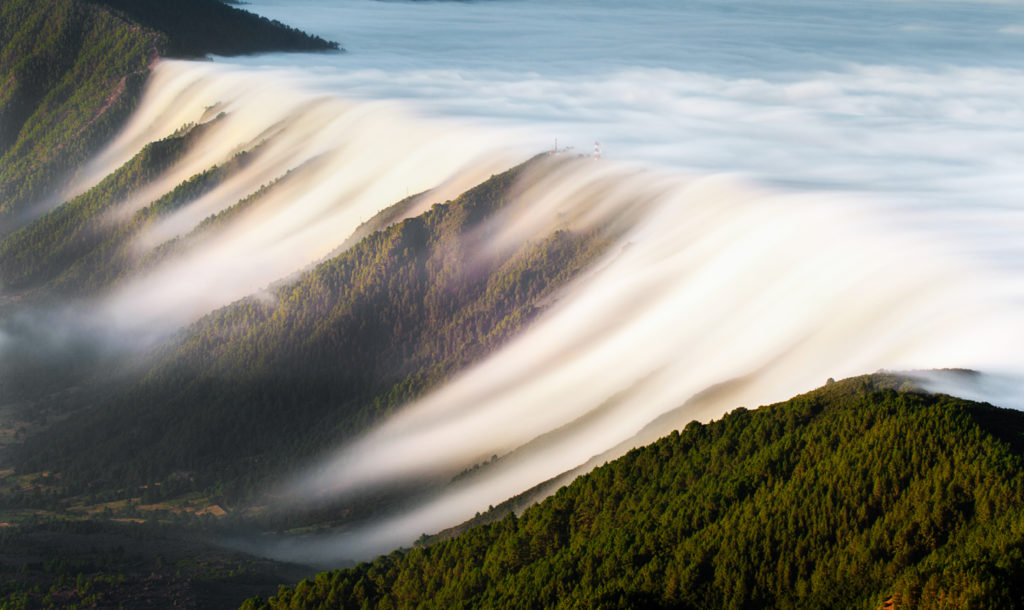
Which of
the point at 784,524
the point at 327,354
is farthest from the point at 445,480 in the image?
the point at 784,524

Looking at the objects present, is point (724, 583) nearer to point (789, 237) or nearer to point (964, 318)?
point (964, 318)

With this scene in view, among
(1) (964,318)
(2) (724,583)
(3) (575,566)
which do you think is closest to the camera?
(2) (724,583)

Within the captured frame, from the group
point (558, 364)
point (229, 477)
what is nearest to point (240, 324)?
point (229, 477)

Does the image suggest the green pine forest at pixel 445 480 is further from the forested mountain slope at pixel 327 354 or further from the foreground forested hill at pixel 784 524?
the forested mountain slope at pixel 327 354

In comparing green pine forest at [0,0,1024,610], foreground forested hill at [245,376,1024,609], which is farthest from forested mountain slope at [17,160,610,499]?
foreground forested hill at [245,376,1024,609]

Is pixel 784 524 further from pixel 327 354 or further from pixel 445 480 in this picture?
pixel 327 354

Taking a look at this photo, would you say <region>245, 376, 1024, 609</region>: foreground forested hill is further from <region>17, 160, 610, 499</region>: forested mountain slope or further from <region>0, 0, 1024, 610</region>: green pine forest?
<region>17, 160, 610, 499</region>: forested mountain slope
